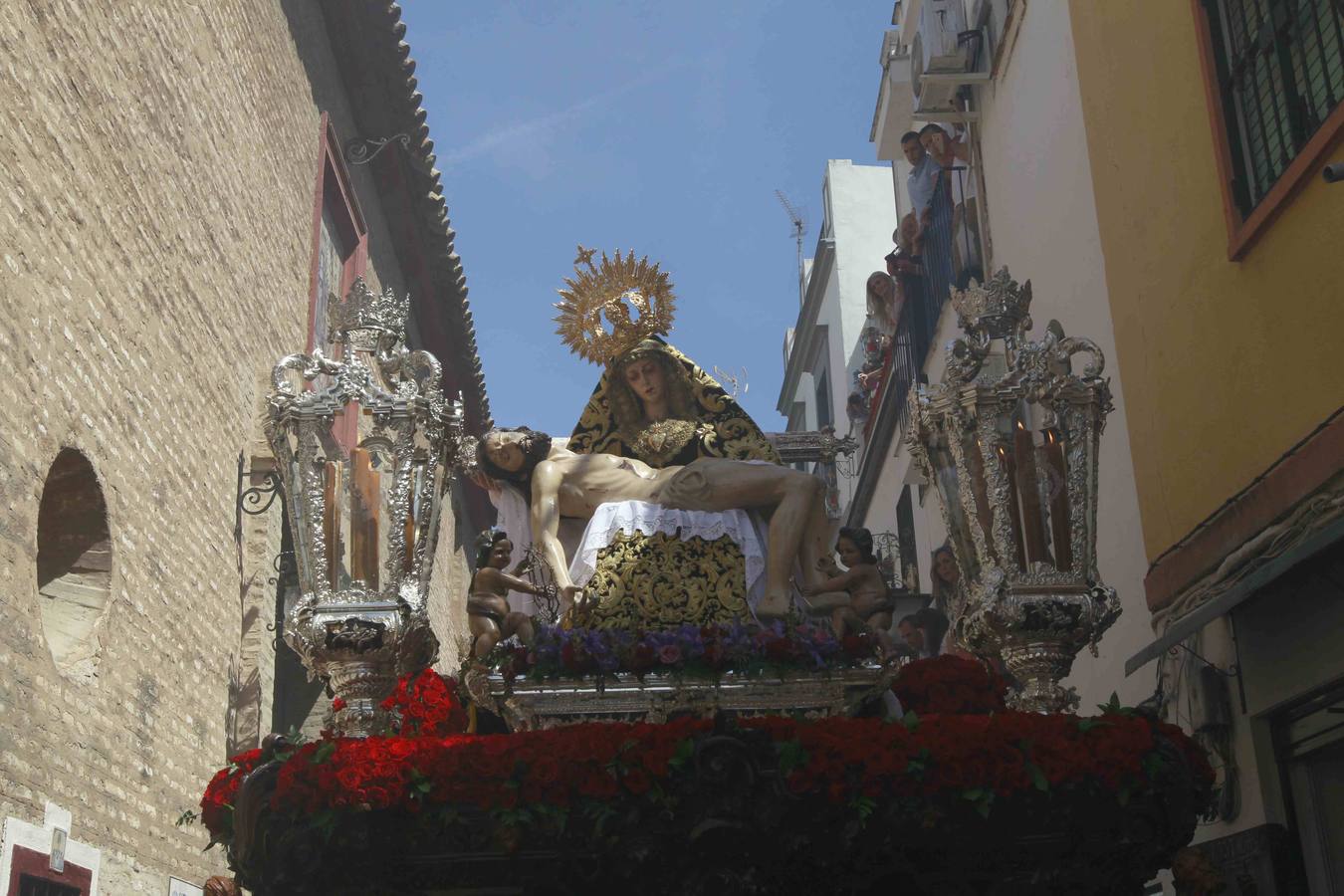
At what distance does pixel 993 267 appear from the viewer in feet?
42.4

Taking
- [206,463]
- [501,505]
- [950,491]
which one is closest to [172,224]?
[206,463]

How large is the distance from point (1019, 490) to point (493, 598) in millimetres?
2167

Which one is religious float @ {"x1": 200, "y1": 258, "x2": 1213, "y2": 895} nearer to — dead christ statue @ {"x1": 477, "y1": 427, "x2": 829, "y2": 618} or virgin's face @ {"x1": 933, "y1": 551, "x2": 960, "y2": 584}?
dead christ statue @ {"x1": 477, "y1": 427, "x2": 829, "y2": 618}

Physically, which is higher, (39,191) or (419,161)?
(419,161)

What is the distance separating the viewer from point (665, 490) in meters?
7.04

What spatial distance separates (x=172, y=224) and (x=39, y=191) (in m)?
2.14

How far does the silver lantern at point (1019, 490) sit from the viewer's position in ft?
19.4

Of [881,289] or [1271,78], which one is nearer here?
[1271,78]

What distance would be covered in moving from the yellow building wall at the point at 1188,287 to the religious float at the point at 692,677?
1237 millimetres

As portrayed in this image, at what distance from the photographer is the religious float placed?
5.17 meters

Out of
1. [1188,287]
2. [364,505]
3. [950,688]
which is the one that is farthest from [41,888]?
[1188,287]

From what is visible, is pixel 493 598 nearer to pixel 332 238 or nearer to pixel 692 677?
pixel 692 677

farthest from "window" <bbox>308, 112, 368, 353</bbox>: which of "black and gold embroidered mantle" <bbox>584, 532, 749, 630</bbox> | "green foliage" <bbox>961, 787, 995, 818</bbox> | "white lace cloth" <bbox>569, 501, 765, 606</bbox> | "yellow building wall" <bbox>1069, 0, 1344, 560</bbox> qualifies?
"green foliage" <bbox>961, 787, 995, 818</bbox>

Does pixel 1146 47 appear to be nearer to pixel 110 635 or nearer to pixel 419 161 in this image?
pixel 110 635
